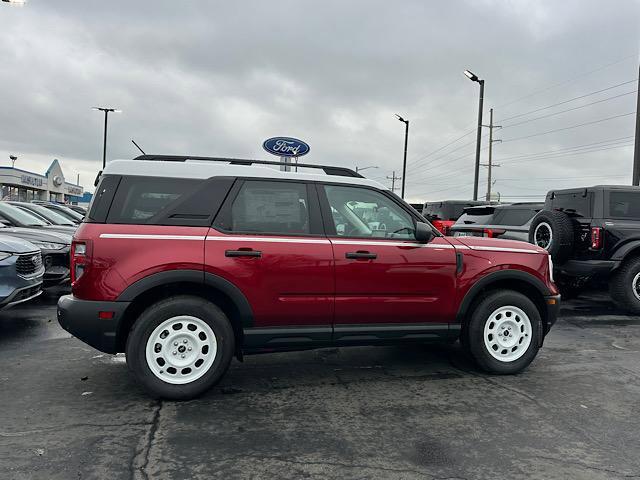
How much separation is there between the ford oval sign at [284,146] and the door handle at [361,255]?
22.4 ft

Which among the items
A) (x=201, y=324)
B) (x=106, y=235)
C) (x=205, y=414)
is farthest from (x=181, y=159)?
(x=205, y=414)

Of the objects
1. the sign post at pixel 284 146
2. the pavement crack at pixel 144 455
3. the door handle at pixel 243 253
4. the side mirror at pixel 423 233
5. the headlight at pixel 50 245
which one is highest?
the sign post at pixel 284 146

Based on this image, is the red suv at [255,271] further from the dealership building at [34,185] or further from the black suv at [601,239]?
the dealership building at [34,185]

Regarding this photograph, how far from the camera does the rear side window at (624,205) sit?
7949 mm

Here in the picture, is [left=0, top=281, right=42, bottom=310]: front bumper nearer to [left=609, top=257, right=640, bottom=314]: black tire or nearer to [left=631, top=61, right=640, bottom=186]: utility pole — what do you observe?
[left=609, top=257, right=640, bottom=314]: black tire

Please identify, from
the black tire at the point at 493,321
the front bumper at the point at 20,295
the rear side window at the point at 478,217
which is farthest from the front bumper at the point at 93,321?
the rear side window at the point at 478,217

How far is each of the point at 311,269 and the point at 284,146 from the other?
712cm

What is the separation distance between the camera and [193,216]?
4121 mm

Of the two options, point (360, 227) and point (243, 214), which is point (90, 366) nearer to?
point (243, 214)

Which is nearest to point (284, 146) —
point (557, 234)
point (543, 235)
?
point (543, 235)

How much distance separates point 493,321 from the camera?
15.8 feet

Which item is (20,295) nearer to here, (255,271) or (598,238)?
(255,271)

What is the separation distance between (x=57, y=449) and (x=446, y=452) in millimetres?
2465

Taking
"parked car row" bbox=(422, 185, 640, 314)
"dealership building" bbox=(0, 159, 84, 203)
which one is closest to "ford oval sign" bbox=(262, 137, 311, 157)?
"parked car row" bbox=(422, 185, 640, 314)
